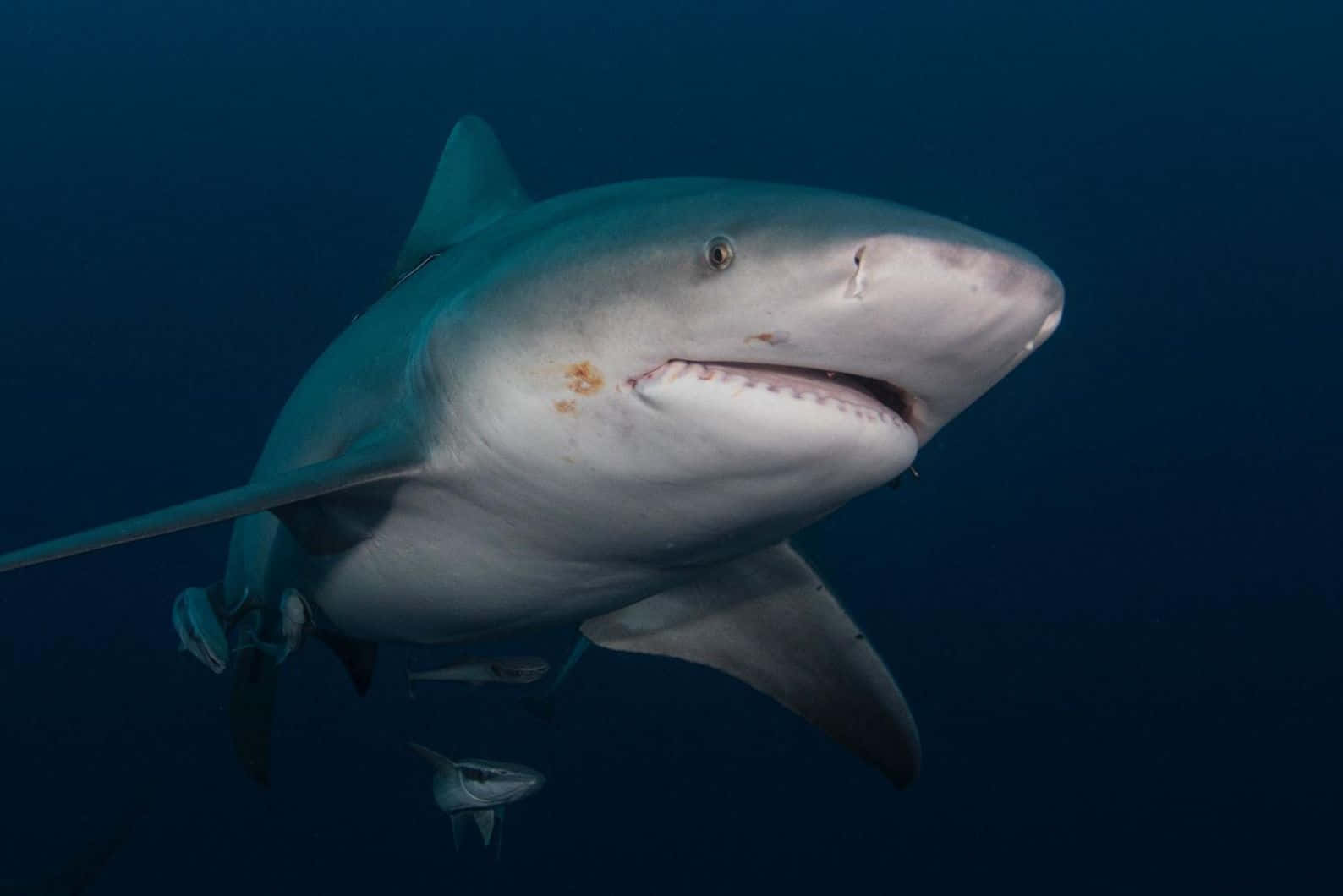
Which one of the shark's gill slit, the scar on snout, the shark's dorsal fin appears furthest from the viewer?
the shark's dorsal fin

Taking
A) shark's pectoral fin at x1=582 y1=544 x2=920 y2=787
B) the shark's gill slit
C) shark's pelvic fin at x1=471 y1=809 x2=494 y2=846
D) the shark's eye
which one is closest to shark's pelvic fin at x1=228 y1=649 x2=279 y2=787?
shark's pelvic fin at x1=471 y1=809 x2=494 y2=846

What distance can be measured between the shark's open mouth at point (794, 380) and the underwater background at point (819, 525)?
2.12 m

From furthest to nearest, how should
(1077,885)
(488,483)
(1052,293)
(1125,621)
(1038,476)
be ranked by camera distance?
1. (1038,476)
2. (1125,621)
3. (1077,885)
4. (488,483)
5. (1052,293)

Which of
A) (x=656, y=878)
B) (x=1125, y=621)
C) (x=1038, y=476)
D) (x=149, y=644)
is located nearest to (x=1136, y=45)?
(x=1038, y=476)

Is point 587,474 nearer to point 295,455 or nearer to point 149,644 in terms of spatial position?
point 295,455

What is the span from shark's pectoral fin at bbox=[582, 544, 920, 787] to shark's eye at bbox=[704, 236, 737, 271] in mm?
2148

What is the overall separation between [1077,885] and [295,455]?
24482mm

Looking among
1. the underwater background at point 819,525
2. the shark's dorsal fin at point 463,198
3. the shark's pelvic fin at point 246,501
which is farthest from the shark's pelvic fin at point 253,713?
the underwater background at point 819,525

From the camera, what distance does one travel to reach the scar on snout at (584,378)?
1985 mm

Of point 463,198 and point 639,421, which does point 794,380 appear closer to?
Answer: point 639,421

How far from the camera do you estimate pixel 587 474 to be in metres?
2.24

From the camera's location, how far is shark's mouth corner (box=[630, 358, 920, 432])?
72.2 inches

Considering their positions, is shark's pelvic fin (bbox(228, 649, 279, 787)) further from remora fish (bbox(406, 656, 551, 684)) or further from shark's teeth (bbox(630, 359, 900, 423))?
shark's teeth (bbox(630, 359, 900, 423))

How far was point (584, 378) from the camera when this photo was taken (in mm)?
2012
